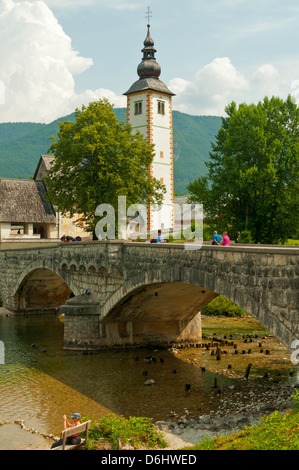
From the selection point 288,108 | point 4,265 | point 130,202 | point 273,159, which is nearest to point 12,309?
point 4,265

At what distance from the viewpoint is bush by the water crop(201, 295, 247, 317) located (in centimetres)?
3956

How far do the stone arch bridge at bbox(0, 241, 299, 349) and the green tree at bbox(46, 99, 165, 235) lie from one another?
5036 millimetres

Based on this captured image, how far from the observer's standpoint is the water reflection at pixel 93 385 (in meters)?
18.5

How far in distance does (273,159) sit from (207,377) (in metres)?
20.6

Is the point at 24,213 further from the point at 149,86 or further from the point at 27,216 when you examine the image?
the point at 149,86

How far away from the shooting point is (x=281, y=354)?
86.4 feet

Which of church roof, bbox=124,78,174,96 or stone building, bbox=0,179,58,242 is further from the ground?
church roof, bbox=124,78,174,96

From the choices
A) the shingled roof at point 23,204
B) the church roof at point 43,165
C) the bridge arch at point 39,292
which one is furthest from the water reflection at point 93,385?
the church roof at point 43,165

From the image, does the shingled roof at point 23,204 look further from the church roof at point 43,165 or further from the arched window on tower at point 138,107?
the arched window on tower at point 138,107

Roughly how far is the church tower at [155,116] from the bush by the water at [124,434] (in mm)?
50843

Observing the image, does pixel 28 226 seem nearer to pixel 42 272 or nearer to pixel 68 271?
pixel 42 272

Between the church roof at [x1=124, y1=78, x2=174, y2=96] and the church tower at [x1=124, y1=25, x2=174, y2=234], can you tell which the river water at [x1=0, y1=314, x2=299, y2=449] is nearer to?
the church tower at [x1=124, y1=25, x2=174, y2=234]

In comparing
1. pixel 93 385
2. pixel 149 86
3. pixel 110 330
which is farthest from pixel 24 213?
pixel 93 385

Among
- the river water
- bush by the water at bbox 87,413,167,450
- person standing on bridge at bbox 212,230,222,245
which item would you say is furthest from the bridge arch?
bush by the water at bbox 87,413,167,450
